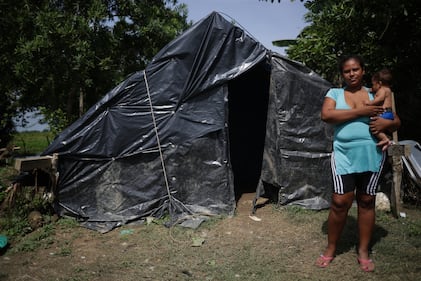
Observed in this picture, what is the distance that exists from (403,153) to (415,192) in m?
1.21

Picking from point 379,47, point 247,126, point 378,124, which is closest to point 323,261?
point 378,124

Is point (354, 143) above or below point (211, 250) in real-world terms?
above

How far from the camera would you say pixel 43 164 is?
468 centimetres

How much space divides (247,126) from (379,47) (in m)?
3.31

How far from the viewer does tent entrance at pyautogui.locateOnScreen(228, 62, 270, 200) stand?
707 centimetres

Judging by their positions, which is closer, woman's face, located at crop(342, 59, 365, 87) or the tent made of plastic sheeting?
woman's face, located at crop(342, 59, 365, 87)

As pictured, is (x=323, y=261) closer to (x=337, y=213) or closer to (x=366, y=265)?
(x=366, y=265)

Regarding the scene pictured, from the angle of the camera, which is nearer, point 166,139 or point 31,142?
point 166,139

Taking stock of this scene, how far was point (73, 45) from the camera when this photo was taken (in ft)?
24.2

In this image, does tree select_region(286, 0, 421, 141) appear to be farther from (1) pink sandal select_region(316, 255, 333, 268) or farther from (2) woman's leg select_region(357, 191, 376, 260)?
(1) pink sandal select_region(316, 255, 333, 268)

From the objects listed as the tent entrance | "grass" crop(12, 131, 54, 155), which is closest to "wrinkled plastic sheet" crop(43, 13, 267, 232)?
the tent entrance

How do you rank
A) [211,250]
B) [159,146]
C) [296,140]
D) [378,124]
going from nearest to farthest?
[378,124], [211,250], [159,146], [296,140]

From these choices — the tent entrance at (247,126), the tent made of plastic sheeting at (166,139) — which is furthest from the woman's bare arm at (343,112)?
the tent entrance at (247,126)

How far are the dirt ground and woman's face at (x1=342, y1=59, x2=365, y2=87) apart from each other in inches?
70.3
